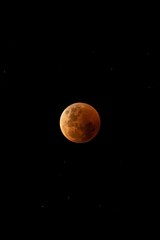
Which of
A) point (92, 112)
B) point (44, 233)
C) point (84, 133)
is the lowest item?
point (84, 133)

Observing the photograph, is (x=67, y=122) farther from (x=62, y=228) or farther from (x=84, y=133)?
Result: (x=62, y=228)

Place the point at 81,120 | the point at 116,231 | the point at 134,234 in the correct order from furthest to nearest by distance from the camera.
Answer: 1. the point at 116,231
2. the point at 134,234
3. the point at 81,120

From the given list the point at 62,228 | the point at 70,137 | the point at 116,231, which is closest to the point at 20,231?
the point at 62,228

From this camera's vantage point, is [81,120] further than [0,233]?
No

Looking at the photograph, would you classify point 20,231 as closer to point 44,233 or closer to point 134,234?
point 44,233

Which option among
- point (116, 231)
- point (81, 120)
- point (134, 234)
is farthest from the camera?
point (116, 231)

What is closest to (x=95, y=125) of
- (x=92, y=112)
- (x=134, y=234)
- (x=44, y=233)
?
(x=92, y=112)

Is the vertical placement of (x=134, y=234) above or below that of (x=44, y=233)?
below
